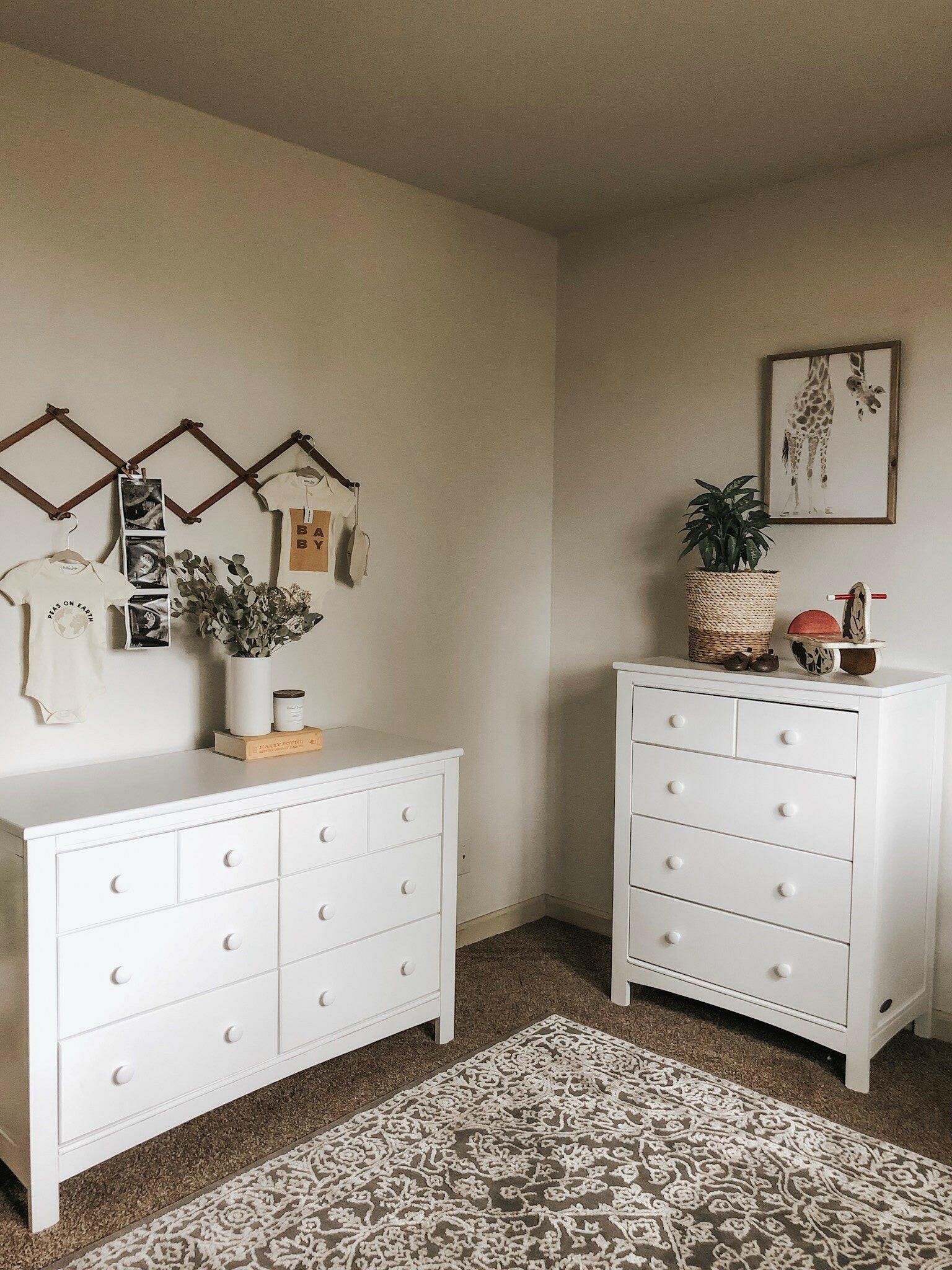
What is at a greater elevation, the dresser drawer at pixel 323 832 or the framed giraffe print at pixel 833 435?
the framed giraffe print at pixel 833 435

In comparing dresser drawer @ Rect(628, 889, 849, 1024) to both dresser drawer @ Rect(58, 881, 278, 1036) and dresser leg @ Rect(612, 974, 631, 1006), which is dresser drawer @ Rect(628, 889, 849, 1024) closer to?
dresser leg @ Rect(612, 974, 631, 1006)

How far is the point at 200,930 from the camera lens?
7.14 ft

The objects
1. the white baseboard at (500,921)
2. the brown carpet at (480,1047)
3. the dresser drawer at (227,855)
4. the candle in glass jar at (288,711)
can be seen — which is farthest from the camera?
the white baseboard at (500,921)

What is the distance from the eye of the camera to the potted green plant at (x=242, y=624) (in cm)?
254

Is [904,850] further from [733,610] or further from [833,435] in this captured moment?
[833,435]

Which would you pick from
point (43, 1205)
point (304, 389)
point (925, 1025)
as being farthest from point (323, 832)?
point (925, 1025)

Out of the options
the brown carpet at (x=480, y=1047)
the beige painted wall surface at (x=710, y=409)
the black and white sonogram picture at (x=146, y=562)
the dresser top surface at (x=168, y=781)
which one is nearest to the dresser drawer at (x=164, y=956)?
the dresser top surface at (x=168, y=781)

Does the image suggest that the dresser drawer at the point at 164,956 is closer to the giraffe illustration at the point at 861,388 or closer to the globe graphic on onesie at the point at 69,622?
the globe graphic on onesie at the point at 69,622

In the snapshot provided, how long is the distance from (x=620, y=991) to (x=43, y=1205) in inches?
65.8

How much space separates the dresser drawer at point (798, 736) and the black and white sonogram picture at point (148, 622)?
5.10ft

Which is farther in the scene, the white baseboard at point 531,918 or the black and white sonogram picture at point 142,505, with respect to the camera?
the white baseboard at point 531,918

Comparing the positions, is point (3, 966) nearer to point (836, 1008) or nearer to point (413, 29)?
point (836, 1008)

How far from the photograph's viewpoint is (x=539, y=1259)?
6.21 feet

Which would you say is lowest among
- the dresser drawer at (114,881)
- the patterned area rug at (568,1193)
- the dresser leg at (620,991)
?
the patterned area rug at (568,1193)
